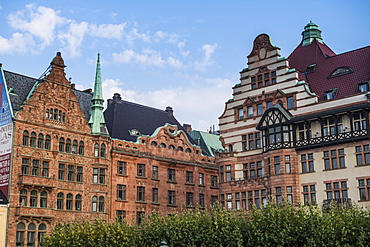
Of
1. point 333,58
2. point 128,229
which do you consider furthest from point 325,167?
point 128,229

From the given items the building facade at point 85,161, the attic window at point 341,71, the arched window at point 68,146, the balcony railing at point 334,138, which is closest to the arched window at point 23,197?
the building facade at point 85,161

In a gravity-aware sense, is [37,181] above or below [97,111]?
below

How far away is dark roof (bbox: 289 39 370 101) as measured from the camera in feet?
184

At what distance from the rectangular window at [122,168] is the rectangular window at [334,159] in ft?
78.9

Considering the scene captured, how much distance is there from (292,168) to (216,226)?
50.3ft

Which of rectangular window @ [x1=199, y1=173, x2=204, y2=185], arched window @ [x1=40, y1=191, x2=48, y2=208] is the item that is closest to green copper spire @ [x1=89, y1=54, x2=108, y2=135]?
arched window @ [x1=40, y1=191, x2=48, y2=208]

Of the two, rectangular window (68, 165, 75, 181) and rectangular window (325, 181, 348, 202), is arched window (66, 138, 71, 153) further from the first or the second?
rectangular window (325, 181, 348, 202)

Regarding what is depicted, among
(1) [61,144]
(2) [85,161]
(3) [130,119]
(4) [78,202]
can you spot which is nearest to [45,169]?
(1) [61,144]

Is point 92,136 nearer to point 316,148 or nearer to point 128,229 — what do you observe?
point 128,229

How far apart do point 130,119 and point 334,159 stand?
95.2ft

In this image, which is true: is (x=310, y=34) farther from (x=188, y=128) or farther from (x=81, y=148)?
(x=81, y=148)

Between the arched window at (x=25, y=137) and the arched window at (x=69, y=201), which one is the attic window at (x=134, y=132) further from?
the arched window at (x=25, y=137)

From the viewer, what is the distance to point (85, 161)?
6384 centimetres

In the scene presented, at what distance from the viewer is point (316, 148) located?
5541 centimetres
